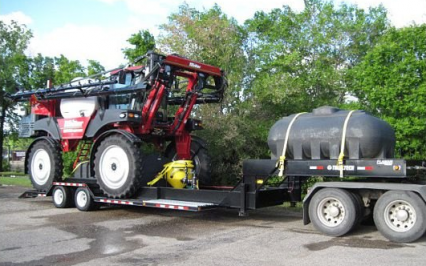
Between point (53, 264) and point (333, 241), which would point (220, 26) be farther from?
point (53, 264)

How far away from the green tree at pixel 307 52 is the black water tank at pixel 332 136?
570cm

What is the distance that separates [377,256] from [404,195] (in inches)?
57.9

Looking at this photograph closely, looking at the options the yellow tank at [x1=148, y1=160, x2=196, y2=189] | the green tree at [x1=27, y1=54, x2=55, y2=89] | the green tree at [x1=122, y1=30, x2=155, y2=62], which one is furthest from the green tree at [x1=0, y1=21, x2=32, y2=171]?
the yellow tank at [x1=148, y1=160, x2=196, y2=189]

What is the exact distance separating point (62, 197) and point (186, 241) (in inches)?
229

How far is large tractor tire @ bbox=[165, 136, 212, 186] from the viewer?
1270 centimetres

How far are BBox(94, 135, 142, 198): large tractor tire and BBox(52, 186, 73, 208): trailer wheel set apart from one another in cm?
173

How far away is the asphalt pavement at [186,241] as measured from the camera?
22.9ft

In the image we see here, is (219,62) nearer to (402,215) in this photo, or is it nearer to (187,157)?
→ (187,157)

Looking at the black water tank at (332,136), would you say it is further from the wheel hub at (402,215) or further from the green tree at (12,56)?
the green tree at (12,56)

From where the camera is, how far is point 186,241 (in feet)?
27.5

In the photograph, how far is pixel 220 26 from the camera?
16.4 metres

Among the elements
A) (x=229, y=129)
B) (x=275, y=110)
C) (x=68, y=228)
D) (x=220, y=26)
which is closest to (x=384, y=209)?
A: (x=68, y=228)

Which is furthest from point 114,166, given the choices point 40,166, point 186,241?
point 186,241

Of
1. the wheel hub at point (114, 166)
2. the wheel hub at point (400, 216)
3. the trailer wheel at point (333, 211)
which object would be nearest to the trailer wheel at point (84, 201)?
the wheel hub at point (114, 166)
